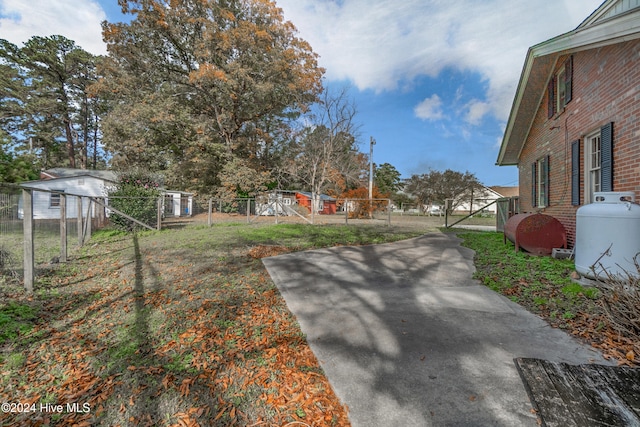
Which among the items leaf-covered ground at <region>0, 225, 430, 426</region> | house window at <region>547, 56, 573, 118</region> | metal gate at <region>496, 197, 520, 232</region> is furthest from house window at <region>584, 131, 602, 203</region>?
leaf-covered ground at <region>0, 225, 430, 426</region>

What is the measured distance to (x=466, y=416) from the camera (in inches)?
70.7

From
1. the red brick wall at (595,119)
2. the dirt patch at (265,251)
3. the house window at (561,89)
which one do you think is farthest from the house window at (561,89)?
the dirt patch at (265,251)

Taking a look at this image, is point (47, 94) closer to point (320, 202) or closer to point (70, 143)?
point (70, 143)

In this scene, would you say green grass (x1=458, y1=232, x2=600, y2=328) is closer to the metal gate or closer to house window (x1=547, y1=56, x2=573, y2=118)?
house window (x1=547, y1=56, x2=573, y2=118)

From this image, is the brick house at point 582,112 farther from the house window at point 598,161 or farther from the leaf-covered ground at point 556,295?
the leaf-covered ground at point 556,295

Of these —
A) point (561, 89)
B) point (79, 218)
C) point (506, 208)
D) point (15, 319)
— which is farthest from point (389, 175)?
point (15, 319)

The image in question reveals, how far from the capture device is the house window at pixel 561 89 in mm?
6529

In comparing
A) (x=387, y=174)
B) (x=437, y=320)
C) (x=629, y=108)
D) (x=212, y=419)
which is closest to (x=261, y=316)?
(x=212, y=419)

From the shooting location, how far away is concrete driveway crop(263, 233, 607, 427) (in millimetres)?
1888

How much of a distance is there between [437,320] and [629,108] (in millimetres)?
4756

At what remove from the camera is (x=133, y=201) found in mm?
11016

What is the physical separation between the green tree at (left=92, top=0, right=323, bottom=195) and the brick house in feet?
55.6

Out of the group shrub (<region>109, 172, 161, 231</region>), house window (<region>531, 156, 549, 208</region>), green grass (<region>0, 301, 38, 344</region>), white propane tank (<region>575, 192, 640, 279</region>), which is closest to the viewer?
green grass (<region>0, 301, 38, 344</region>)

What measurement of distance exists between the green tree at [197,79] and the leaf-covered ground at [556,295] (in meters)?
19.5
